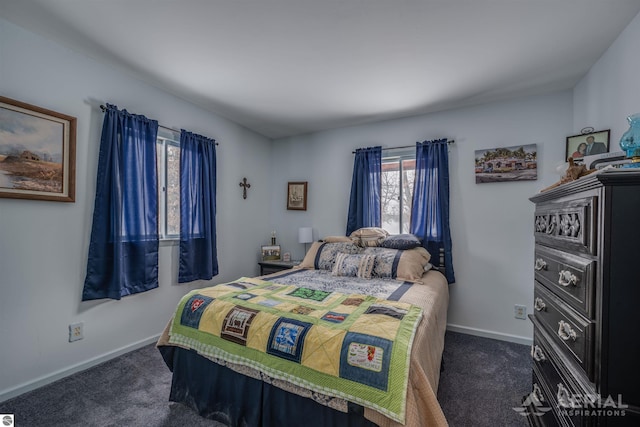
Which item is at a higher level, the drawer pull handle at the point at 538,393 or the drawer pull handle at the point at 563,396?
the drawer pull handle at the point at 563,396

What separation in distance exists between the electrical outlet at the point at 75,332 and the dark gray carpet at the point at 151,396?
280mm

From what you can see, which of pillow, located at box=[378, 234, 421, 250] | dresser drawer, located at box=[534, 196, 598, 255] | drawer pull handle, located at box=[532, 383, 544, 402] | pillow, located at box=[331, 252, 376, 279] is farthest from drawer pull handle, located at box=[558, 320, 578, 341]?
pillow, located at box=[378, 234, 421, 250]

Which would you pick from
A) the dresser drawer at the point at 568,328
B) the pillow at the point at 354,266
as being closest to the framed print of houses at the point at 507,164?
the pillow at the point at 354,266

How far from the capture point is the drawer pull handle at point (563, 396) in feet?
3.53

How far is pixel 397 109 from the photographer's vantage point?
318 centimetres

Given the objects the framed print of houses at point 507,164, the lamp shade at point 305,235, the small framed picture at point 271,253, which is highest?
the framed print of houses at point 507,164

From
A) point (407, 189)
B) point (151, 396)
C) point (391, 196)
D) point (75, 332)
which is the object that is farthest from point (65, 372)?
point (407, 189)

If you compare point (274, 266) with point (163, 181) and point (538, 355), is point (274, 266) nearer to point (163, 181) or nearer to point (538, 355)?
point (163, 181)

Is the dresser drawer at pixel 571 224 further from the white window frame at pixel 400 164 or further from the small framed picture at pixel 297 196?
the small framed picture at pixel 297 196

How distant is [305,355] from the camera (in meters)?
1.35

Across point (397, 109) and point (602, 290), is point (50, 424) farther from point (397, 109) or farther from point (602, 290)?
point (397, 109)

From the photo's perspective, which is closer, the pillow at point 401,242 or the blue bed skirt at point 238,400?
the blue bed skirt at point 238,400

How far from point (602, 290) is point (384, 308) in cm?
98

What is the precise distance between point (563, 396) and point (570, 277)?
52 cm
